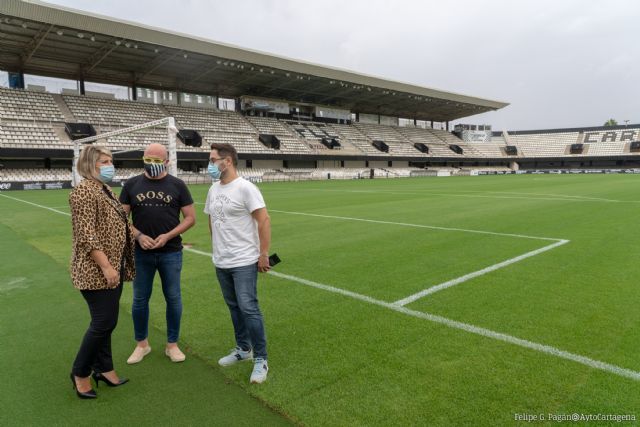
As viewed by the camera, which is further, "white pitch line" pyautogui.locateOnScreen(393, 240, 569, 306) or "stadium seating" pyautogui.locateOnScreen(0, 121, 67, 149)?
"stadium seating" pyautogui.locateOnScreen(0, 121, 67, 149)

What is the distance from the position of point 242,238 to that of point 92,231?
1139 millimetres

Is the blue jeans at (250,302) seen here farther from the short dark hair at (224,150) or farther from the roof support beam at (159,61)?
the roof support beam at (159,61)

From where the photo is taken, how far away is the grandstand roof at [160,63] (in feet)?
106

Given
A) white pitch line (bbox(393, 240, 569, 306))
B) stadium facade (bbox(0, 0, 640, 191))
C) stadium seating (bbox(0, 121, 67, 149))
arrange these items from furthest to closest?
stadium facade (bbox(0, 0, 640, 191))
stadium seating (bbox(0, 121, 67, 149))
white pitch line (bbox(393, 240, 569, 306))

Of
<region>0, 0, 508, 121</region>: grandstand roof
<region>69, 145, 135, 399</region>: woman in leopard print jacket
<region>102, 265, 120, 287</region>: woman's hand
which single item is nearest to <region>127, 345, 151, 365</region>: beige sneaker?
<region>69, 145, 135, 399</region>: woman in leopard print jacket

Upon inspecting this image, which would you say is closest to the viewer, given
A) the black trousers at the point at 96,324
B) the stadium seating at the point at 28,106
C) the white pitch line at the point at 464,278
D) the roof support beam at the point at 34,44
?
the black trousers at the point at 96,324

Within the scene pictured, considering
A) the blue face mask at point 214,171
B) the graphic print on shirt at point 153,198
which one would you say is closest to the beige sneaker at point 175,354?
the graphic print on shirt at point 153,198

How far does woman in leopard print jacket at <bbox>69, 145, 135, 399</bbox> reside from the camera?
3102 millimetres

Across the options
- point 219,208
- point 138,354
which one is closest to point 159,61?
point 138,354

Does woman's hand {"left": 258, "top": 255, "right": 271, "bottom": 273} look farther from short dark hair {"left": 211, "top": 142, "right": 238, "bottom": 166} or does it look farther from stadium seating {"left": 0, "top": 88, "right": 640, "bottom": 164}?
stadium seating {"left": 0, "top": 88, "right": 640, "bottom": 164}

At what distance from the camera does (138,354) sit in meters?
4.00

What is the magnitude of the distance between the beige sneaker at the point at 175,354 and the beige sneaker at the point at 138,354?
23cm

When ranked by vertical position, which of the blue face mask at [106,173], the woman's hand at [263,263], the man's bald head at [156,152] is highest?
the man's bald head at [156,152]

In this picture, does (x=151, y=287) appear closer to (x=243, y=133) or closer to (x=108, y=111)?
(x=108, y=111)
